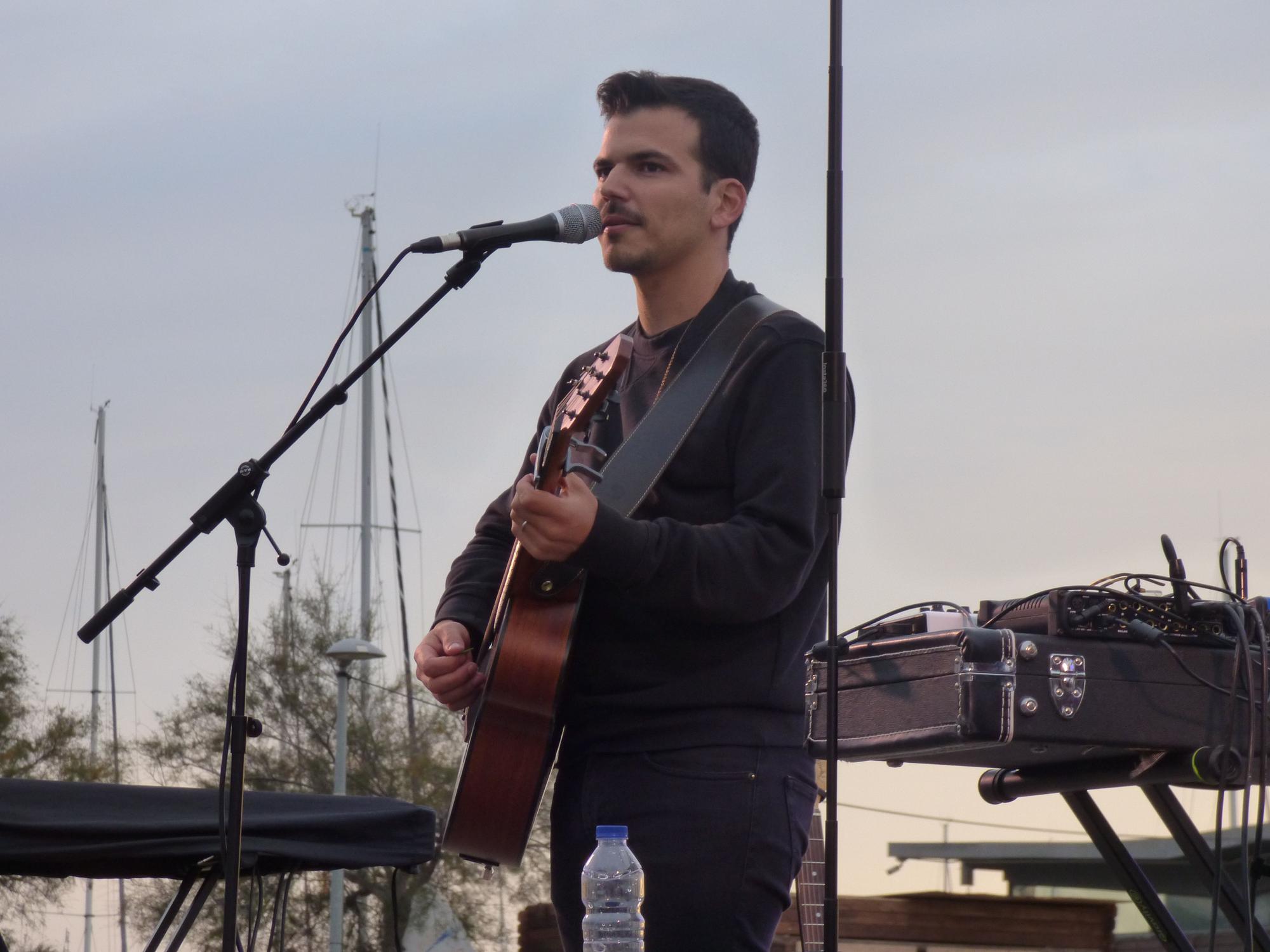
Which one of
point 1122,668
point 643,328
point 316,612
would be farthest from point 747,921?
point 316,612

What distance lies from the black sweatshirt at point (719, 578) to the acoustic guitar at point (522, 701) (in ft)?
0.14

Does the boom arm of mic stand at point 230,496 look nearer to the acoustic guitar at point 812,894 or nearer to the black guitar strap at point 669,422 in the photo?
the black guitar strap at point 669,422

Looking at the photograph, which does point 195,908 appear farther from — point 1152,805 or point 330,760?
point 330,760

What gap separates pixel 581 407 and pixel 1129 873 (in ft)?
4.08

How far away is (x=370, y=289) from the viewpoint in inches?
107

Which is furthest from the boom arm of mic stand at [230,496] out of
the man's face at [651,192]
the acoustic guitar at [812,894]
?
the acoustic guitar at [812,894]

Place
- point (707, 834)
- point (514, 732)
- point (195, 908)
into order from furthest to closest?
point (195, 908)
point (514, 732)
point (707, 834)

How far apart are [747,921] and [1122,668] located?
2.20 feet

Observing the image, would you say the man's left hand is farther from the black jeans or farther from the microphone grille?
the microphone grille

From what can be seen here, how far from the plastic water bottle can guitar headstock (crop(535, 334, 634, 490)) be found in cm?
60

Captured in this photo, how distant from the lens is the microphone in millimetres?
2664

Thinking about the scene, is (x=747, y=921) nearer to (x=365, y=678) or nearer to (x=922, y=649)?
(x=922, y=649)

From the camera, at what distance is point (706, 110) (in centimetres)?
298

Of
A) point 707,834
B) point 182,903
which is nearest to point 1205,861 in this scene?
point 707,834
